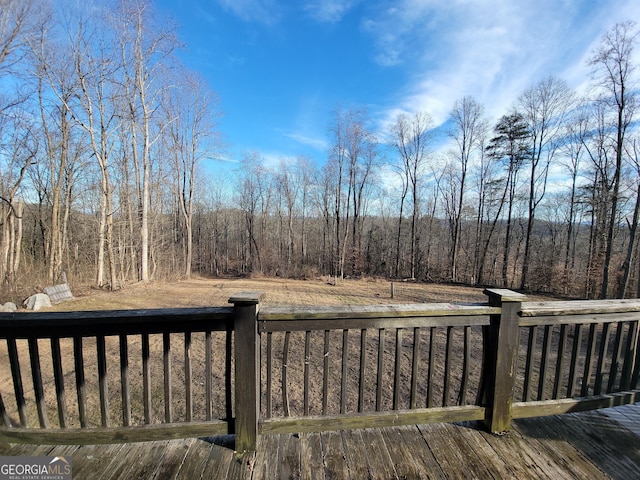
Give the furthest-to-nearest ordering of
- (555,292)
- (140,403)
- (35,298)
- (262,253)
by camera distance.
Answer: (262,253)
(555,292)
(35,298)
(140,403)

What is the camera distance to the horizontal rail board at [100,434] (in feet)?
5.36

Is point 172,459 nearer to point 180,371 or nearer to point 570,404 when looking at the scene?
point 570,404

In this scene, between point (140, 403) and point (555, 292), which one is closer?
point (140, 403)

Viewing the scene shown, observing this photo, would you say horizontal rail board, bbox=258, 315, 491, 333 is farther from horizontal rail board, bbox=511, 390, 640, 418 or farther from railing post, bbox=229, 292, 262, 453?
horizontal rail board, bbox=511, 390, 640, 418

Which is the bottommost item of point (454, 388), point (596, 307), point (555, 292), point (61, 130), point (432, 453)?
point (555, 292)

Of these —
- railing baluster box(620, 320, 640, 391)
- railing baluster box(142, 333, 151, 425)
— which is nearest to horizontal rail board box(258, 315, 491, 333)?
railing baluster box(142, 333, 151, 425)

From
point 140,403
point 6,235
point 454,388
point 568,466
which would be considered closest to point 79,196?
point 6,235

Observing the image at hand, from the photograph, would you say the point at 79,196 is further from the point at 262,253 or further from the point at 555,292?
the point at 555,292

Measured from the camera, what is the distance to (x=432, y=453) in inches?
65.0

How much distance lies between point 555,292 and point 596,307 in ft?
53.2

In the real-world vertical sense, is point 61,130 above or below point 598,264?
above

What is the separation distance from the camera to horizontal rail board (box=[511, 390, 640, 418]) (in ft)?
6.20

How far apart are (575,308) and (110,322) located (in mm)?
2949

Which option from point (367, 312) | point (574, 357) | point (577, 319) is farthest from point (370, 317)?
point (574, 357)
